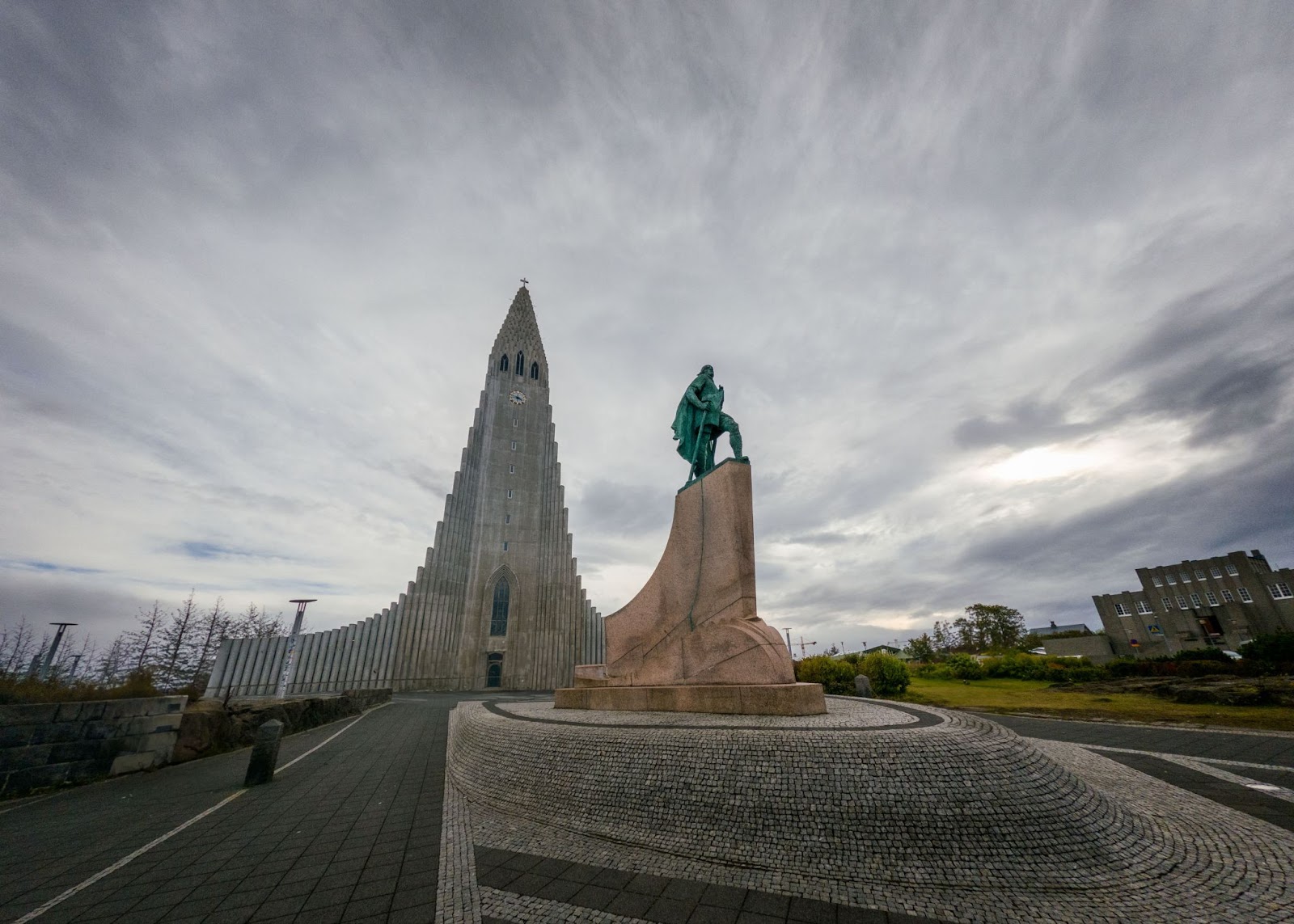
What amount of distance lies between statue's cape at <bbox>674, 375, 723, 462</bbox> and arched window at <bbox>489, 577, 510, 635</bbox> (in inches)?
1070

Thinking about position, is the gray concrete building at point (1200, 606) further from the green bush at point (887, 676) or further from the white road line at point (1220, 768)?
the white road line at point (1220, 768)

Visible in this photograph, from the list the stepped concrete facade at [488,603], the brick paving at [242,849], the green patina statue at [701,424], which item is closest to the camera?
the brick paving at [242,849]

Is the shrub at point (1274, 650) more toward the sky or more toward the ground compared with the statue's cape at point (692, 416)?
more toward the ground

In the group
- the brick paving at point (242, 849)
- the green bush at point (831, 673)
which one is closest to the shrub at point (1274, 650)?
the green bush at point (831, 673)

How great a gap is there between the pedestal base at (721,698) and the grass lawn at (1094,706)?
6264 mm

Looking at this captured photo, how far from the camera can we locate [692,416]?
38.7 ft

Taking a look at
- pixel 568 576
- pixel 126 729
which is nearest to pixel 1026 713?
pixel 126 729

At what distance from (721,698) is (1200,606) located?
48693mm

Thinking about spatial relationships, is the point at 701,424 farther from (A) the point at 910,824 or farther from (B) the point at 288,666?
(B) the point at 288,666

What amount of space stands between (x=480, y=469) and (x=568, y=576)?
1107 centimetres

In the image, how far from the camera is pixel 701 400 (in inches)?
459

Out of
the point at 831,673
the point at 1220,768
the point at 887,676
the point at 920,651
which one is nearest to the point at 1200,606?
the point at 920,651

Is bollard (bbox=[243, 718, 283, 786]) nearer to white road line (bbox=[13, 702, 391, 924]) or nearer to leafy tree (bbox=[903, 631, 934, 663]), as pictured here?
white road line (bbox=[13, 702, 391, 924])

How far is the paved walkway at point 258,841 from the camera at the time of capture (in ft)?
13.1
